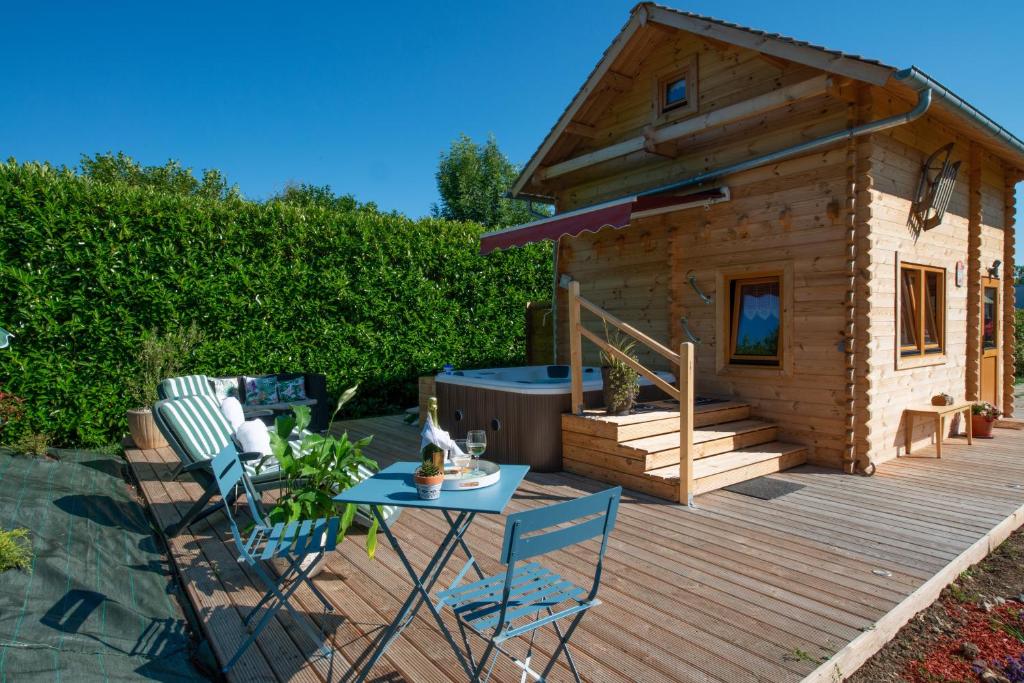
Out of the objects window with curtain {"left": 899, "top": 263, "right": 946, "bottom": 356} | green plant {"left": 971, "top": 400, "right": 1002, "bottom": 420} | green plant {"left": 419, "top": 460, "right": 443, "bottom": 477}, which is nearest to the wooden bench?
window with curtain {"left": 899, "top": 263, "right": 946, "bottom": 356}

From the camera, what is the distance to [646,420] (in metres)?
Answer: 6.27

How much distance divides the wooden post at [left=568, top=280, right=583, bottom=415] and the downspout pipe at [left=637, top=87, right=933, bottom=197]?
274 cm

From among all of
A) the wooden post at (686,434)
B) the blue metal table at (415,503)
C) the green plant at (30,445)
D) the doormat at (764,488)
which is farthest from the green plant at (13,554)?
the doormat at (764,488)

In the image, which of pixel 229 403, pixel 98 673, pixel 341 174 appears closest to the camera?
pixel 98 673

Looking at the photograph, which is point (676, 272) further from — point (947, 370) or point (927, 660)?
point (927, 660)

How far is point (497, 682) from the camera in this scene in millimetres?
2699

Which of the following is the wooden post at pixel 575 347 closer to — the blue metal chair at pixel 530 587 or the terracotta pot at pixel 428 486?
the terracotta pot at pixel 428 486

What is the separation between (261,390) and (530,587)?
697 centimetres

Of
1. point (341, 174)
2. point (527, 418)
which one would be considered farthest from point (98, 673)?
point (341, 174)

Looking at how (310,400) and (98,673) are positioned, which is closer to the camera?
(98,673)

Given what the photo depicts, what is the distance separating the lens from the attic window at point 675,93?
7957 mm

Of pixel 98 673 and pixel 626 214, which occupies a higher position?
pixel 626 214

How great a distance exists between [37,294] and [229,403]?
11.0 feet

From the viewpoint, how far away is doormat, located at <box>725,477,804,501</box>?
5.66 m
